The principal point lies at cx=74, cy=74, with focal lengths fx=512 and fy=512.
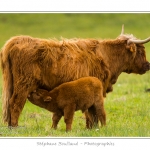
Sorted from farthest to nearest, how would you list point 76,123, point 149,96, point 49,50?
point 149,96 < point 76,123 < point 49,50

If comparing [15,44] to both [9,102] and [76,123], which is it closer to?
[9,102]

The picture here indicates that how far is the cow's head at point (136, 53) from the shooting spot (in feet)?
36.7

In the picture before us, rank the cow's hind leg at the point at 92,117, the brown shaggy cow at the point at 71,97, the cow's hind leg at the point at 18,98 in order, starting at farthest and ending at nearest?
1. the cow's hind leg at the point at 92,117
2. the brown shaggy cow at the point at 71,97
3. the cow's hind leg at the point at 18,98

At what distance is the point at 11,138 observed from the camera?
8.47 m

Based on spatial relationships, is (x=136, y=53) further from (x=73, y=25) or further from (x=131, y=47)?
(x=73, y=25)

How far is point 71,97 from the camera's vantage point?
386 inches

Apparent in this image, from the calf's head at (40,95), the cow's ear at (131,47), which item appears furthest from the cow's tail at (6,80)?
the cow's ear at (131,47)

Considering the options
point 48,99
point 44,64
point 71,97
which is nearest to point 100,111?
point 71,97

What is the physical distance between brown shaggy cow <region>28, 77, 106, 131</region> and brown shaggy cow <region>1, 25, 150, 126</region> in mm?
217

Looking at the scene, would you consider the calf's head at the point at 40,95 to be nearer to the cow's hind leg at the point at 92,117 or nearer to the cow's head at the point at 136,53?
the cow's hind leg at the point at 92,117

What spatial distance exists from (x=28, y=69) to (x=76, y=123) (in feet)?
7.09

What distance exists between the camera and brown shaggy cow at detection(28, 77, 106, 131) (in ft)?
32.0

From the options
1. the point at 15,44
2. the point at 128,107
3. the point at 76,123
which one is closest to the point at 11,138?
the point at 15,44

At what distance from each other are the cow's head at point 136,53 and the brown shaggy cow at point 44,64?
34 cm
